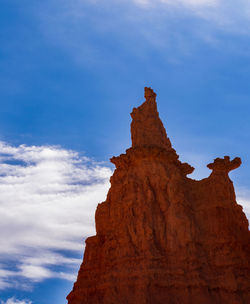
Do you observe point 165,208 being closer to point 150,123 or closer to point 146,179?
point 146,179

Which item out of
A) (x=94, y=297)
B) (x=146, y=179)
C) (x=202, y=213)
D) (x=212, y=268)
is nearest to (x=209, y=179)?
(x=202, y=213)

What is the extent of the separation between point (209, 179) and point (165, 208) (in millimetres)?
4725

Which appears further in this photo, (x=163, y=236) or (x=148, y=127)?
(x=148, y=127)

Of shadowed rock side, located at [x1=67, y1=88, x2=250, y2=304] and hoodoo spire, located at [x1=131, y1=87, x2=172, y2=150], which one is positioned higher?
hoodoo spire, located at [x1=131, y1=87, x2=172, y2=150]

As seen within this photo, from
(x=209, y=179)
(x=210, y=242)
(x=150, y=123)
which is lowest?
(x=210, y=242)

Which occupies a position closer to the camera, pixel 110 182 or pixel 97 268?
pixel 97 268

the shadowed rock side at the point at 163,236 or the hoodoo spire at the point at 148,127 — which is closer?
the shadowed rock side at the point at 163,236

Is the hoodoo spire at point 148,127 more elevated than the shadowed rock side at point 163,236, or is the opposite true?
the hoodoo spire at point 148,127

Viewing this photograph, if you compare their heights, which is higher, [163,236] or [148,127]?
[148,127]

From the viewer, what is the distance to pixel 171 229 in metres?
29.8

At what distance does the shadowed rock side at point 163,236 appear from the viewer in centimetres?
2764

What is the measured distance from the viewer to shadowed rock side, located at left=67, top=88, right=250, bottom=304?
2764 centimetres

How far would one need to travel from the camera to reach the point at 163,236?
29.6 metres

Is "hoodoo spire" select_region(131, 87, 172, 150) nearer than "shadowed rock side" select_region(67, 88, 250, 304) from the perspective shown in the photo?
No
